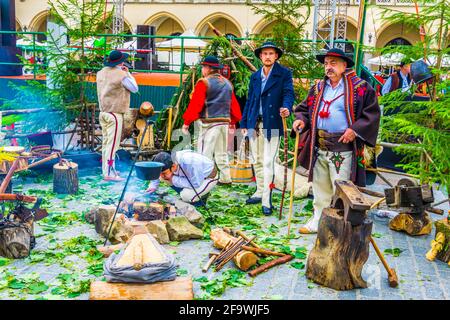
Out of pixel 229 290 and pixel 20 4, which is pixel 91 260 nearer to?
pixel 229 290

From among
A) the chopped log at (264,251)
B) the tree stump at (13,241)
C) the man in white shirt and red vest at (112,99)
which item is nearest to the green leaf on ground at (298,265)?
the chopped log at (264,251)

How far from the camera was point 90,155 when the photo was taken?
945cm

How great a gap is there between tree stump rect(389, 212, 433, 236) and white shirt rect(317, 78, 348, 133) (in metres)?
1.53

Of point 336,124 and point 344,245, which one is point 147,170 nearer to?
point 336,124

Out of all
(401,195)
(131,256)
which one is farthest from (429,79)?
(131,256)

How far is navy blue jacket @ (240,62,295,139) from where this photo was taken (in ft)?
23.3

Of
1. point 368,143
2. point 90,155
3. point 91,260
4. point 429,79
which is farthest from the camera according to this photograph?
point 90,155

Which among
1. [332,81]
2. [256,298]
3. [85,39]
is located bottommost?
[256,298]

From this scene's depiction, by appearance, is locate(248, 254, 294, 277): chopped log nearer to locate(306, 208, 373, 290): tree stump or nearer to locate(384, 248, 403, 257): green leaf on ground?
locate(306, 208, 373, 290): tree stump

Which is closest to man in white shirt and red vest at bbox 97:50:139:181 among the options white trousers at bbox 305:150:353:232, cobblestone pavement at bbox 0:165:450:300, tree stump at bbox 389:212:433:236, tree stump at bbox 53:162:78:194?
tree stump at bbox 53:162:78:194

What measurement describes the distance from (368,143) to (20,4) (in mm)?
41403

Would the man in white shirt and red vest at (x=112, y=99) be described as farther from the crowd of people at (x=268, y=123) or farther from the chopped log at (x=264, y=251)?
the chopped log at (x=264, y=251)

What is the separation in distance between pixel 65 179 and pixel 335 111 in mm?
4055

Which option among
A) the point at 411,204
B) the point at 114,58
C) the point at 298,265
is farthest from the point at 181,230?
the point at 114,58
